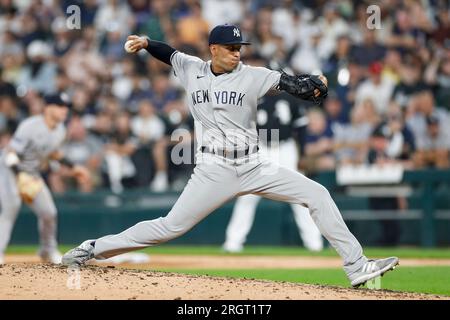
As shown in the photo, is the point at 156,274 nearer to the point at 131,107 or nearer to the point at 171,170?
the point at 171,170

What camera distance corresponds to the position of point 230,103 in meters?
7.21

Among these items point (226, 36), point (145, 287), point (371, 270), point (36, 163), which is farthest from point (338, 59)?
point (145, 287)

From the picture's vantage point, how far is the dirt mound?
6703 millimetres

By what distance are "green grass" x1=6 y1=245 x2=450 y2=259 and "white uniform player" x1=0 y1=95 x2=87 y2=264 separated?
285cm

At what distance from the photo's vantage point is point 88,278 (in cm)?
726

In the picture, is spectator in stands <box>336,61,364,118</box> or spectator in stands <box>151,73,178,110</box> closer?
spectator in stands <box>336,61,364,118</box>

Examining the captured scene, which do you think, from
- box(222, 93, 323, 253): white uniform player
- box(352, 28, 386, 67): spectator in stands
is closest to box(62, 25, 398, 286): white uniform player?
box(222, 93, 323, 253): white uniform player

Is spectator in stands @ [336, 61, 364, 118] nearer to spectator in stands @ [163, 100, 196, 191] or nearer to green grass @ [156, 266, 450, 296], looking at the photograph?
spectator in stands @ [163, 100, 196, 191]

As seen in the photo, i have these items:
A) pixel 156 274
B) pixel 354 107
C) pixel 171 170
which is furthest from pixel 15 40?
pixel 156 274

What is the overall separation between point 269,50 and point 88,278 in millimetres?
9202

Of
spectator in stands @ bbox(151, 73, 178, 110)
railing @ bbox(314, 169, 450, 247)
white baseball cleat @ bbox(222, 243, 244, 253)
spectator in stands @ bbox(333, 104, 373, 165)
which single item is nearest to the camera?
white baseball cleat @ bbox(222, 243, 244, 253)

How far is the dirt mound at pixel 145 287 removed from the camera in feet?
22.0

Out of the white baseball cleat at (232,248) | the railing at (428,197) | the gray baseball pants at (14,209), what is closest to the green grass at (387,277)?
the gray baseball pants at (14,209)

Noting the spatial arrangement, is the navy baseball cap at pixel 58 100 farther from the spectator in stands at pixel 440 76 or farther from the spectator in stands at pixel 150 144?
the spectator in stands at pixel 440 76
